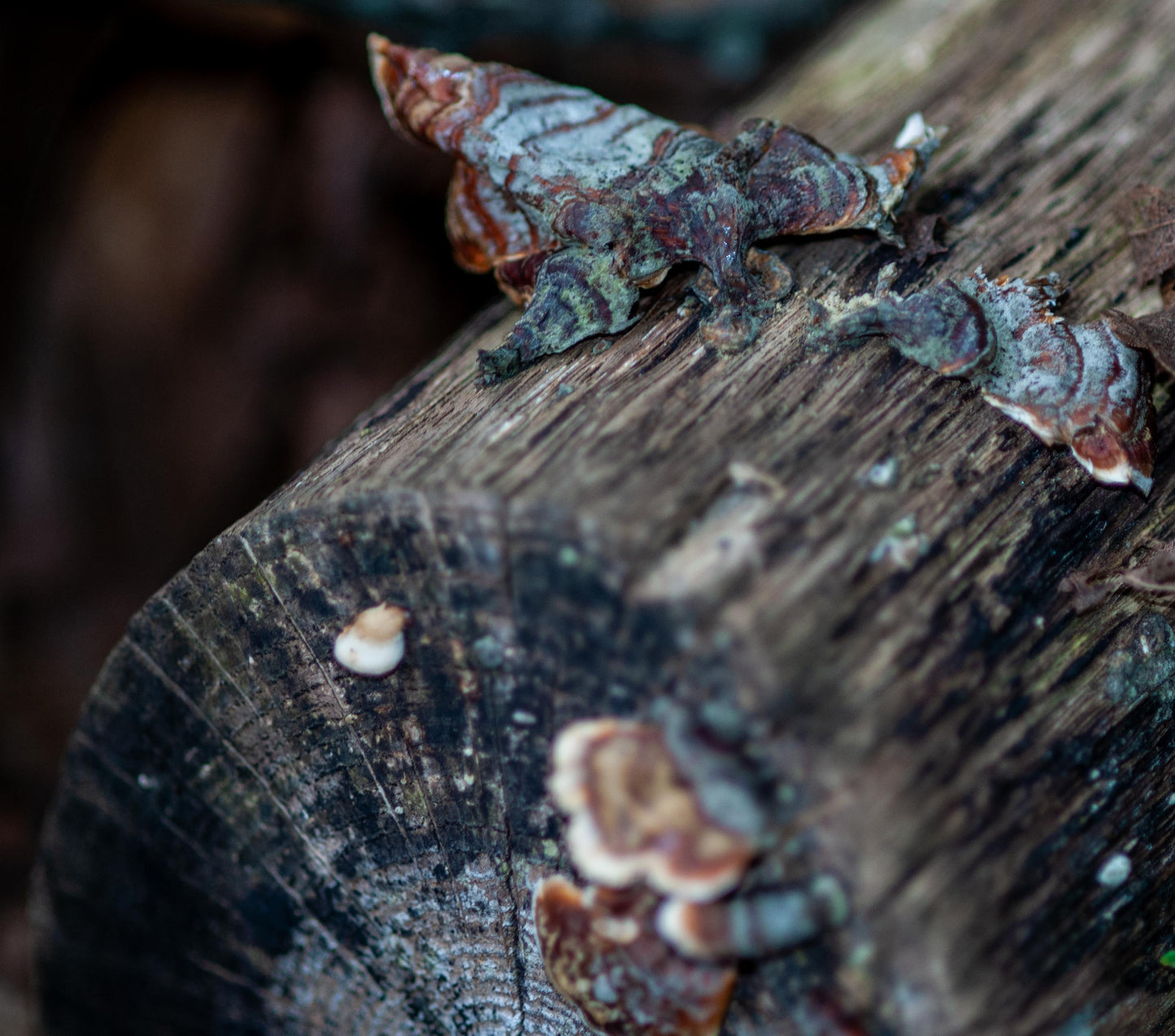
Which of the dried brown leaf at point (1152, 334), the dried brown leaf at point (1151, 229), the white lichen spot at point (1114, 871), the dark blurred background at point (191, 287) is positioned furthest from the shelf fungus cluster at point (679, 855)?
the dark blurred background at point (191, 287)

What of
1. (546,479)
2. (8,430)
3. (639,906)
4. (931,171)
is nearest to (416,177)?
(8,430)

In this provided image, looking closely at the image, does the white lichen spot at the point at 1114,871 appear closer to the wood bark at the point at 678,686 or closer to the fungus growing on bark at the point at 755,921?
the wood bark at the point at 678,686

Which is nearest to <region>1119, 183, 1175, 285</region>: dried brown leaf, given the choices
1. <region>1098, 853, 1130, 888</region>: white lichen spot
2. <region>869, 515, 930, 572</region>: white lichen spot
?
<region>869, 515, 930, 572</region>: white lichen spot

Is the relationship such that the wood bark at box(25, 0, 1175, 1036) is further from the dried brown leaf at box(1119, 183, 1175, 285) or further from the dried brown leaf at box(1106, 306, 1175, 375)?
the dried brown leaf at box(1106, 306, 1175, 375)

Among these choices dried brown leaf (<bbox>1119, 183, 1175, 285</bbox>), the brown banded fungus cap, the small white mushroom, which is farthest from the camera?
dried brown leaf (<bbox>1119, 183, 1175, 285</bbox>)

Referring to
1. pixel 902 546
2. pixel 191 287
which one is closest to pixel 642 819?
pixel 902 546
